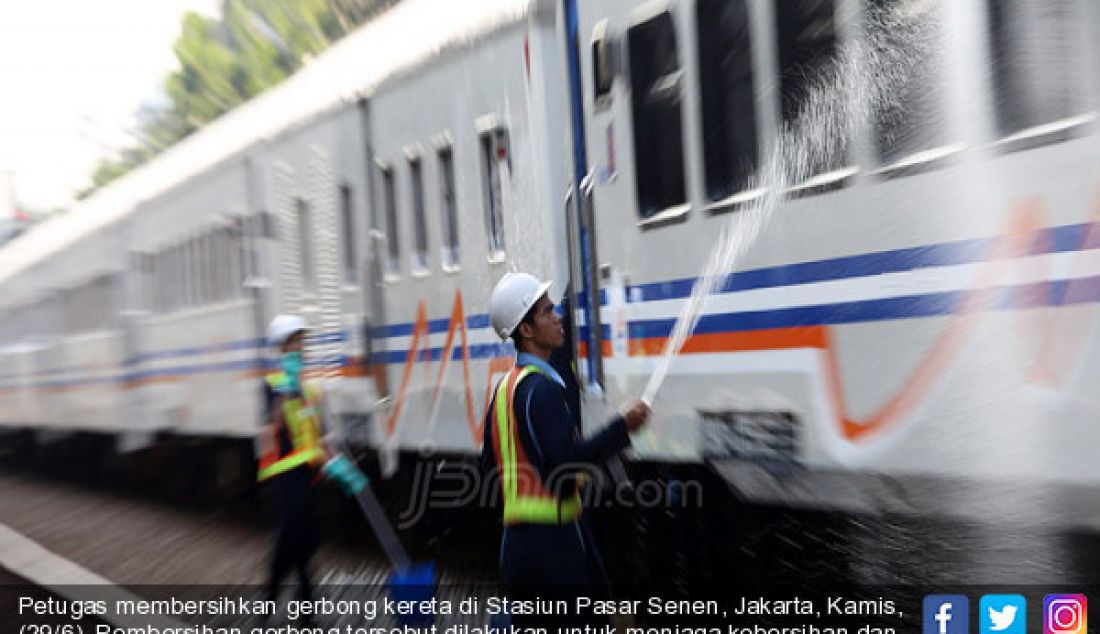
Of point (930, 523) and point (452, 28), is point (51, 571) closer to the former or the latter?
point (452, 28)

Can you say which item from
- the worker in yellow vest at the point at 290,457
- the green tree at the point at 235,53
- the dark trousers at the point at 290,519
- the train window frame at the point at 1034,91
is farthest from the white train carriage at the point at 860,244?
the green tree at the point at 235,53

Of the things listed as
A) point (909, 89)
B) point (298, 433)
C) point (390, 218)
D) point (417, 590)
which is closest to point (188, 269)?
point (390, 218)

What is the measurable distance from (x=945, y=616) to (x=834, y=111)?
75.0 inches

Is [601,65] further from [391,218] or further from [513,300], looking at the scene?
[391,218]

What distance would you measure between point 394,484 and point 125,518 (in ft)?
15.1

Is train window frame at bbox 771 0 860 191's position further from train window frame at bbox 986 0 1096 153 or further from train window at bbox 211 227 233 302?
train window at bbox 211 227 233 302

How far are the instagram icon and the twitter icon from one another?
4.2 inches

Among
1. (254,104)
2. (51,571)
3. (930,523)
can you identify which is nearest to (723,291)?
(930,523)

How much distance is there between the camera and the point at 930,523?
15.5ft

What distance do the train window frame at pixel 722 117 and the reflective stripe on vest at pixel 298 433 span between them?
247cm

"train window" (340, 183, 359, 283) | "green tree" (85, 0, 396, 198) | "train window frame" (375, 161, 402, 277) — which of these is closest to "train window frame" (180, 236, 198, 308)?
"train window" (340, 183, 359, 283)

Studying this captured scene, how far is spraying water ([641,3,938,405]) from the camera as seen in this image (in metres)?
4.37

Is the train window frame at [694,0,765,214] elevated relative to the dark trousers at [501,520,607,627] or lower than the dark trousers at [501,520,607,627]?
elevated

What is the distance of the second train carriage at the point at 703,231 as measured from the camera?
3.95 meters
